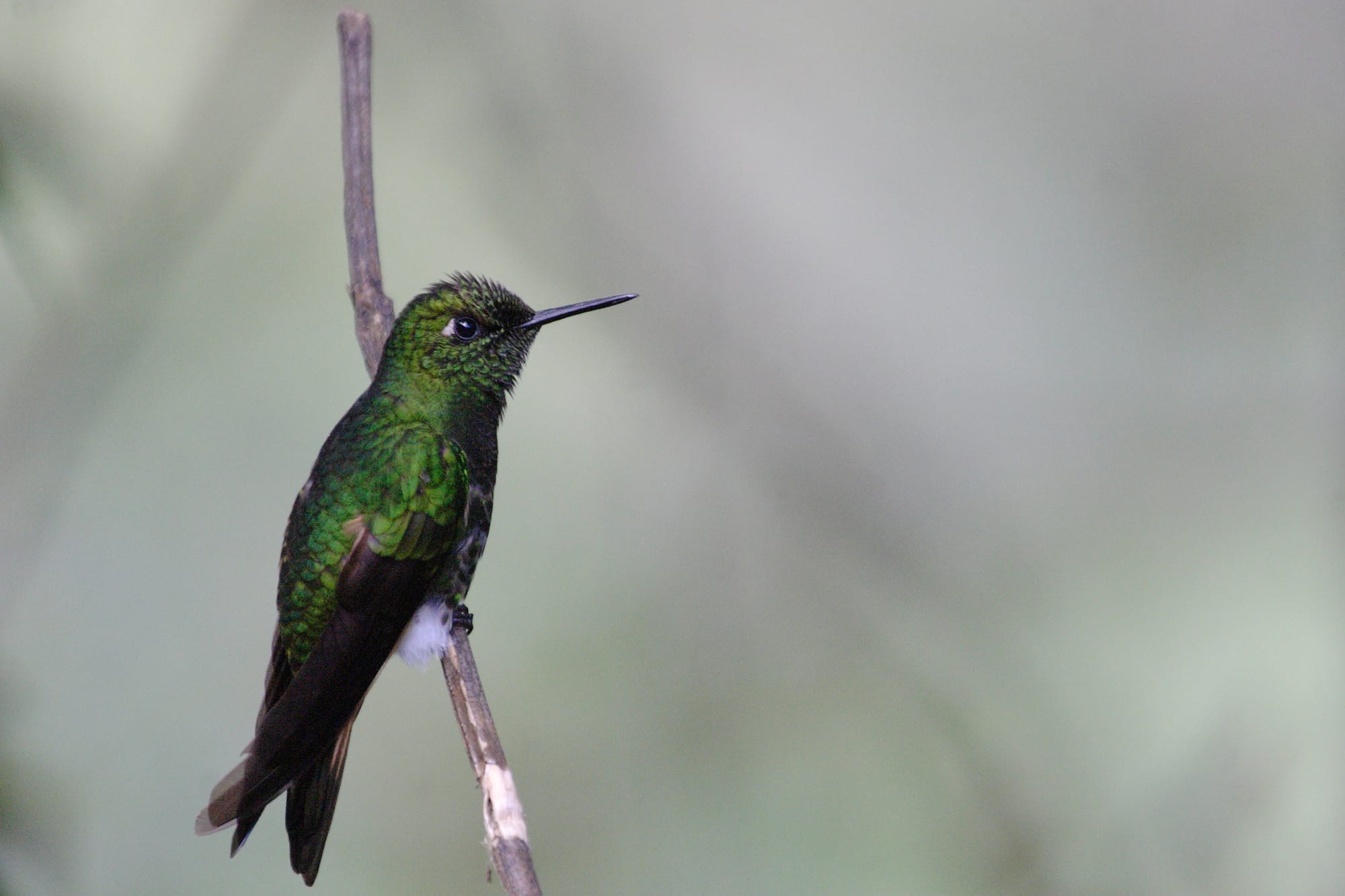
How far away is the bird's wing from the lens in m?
1.84

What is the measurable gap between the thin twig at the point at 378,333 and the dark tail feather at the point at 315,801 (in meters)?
0.24

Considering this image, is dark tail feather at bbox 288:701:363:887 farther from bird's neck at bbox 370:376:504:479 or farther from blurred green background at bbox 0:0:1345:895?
blurred green background at bbox 0:0:1345:895

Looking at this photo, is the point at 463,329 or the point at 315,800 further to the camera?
the point at 463,329

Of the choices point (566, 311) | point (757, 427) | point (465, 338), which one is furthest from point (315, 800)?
point (757, 427)

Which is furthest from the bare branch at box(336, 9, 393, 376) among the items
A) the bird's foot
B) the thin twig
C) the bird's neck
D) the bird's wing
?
the bird's foot

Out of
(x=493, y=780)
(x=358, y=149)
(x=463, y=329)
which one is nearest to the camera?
(x=493, y=780)

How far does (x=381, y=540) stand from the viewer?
2.02 metres

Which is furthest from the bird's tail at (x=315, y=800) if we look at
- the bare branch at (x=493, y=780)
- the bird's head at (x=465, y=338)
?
the bird's head at (x=465, y=338)

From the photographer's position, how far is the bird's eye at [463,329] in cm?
227

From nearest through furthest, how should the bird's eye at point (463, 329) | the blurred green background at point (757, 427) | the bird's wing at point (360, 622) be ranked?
the bird's wing at point (360, 622), the bird's eye at point (463, 329), the blurred green background at point (757, 427)

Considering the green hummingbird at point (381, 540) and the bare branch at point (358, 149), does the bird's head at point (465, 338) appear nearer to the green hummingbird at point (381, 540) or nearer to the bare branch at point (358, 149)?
the green hummingbird at point (381, 540)

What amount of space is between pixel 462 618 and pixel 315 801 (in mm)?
448

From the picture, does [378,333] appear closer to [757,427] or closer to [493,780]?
[493,780]

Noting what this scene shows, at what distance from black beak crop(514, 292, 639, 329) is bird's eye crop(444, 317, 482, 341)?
90 millimetres
